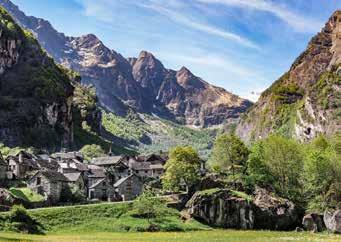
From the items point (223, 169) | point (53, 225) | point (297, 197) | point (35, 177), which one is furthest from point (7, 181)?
point (297, 197)

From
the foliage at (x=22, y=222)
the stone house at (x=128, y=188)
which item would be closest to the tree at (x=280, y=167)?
the stone house at (x=128, y=188)

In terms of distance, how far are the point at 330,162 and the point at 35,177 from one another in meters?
76.6

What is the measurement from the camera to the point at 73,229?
11912 cm

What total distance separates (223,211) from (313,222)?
21.9m

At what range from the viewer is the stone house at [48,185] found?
146000mm

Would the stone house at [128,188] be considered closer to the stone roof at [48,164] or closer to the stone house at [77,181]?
the stone house at [77,181]

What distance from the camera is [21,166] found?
17112 cm

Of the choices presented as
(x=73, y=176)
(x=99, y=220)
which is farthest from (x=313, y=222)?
(x=73, y=176)

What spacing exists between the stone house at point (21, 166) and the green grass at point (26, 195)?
19.7 meters

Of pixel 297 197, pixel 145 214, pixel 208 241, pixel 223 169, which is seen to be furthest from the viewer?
pixel 223 169

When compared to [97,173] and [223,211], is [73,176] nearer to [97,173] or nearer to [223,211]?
[97,173]

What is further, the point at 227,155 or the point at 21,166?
the point at 227,155

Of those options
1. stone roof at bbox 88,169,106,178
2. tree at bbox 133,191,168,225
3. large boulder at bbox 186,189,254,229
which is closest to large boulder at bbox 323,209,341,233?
large boulder at bbox 186,189,254,229

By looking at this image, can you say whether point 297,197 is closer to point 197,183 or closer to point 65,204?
point 197,183
